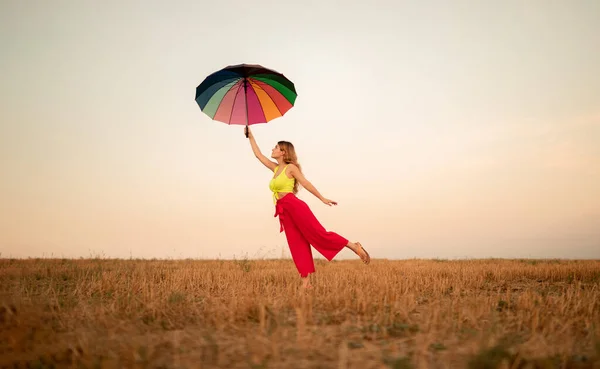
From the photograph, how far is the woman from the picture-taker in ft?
26.2

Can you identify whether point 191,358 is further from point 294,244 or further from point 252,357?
point 294,244

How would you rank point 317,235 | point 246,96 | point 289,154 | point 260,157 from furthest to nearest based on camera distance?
point 246,96 < point 260,157 < point 289,154 < point 317,235

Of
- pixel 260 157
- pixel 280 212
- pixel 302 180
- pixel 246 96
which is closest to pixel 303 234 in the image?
pixel 280 212

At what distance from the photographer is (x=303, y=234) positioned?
8125 mm

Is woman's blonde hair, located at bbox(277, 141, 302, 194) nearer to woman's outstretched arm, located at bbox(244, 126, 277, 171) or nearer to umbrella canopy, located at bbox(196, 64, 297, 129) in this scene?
woman's outstretched arm, located at bbox(244, 126, 277, 171)

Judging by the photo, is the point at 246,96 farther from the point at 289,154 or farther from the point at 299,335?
the point at 299,335

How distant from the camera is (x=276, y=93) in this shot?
9109 mm

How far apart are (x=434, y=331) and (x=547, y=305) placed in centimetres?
271

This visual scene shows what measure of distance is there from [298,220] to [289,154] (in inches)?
49.4

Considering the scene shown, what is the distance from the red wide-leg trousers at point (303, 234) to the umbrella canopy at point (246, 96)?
6.72 ft

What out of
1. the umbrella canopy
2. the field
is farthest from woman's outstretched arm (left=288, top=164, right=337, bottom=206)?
the field

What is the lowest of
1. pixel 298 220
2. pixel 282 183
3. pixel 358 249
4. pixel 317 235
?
pixel 358 249

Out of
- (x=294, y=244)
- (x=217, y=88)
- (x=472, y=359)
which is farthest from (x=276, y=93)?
(x=472, y=359)

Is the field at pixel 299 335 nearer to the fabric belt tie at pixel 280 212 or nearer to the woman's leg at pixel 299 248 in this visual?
the woman's leg at pixel 299 248
